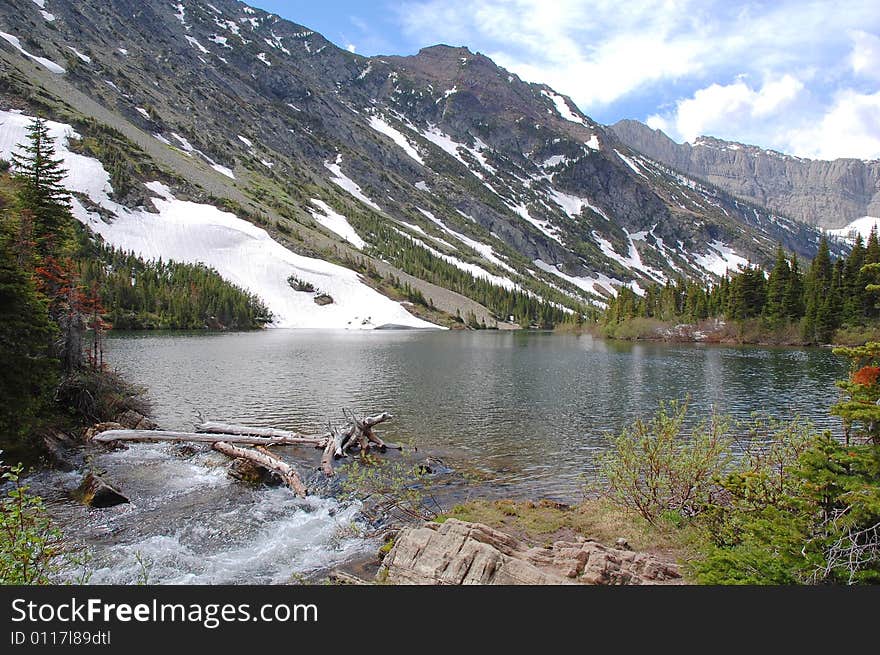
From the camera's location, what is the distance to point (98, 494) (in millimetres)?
15414

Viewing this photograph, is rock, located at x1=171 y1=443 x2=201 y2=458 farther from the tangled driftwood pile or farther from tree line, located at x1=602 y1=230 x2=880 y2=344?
tree line, located at x1=602 y1=230 x2=880 y2=344

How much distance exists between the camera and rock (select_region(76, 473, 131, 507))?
1536 cm

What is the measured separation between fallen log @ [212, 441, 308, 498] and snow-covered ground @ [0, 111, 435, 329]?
4966 inches

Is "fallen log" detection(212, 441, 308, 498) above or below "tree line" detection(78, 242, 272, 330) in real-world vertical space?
below

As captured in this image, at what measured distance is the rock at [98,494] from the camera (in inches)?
605

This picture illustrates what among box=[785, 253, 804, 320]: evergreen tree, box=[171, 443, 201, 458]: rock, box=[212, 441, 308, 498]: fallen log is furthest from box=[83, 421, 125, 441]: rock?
box=[785, 253, 804, 320]: evergreen tree

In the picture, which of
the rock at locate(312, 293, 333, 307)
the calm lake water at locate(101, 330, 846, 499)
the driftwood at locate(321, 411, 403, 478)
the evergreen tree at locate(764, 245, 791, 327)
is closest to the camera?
the driftwood at locate(321, 411, 403, 478)

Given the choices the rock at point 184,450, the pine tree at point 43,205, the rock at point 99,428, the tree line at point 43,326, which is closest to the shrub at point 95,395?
the tree line at point 43,326

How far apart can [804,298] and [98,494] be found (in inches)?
3948

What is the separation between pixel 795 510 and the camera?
916 cm

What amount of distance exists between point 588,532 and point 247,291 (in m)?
146

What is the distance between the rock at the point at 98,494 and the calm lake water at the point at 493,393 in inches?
471

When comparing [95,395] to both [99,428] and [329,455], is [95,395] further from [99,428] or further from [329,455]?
[329,455]

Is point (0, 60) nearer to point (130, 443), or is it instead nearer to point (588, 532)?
point (130, 443)
